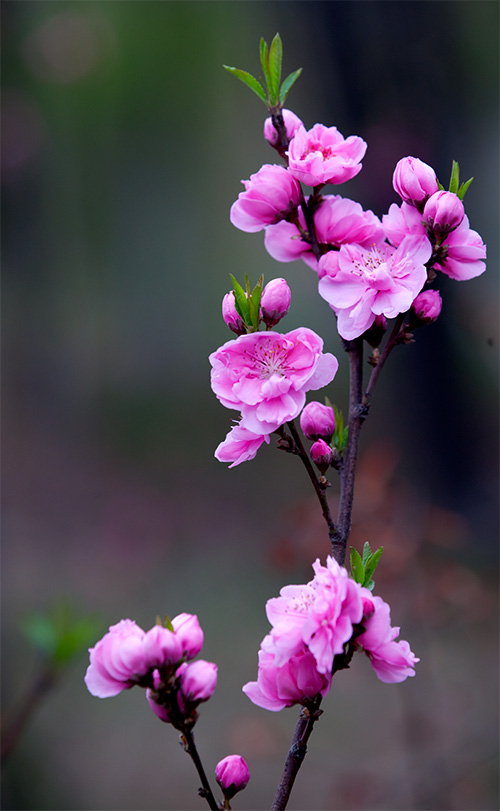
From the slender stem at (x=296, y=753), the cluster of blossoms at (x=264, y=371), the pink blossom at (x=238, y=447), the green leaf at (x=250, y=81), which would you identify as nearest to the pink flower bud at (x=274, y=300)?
the cluster of blossoms at (x=264, y=371)

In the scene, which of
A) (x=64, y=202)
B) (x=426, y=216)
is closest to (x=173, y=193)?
(x=64, y=202)

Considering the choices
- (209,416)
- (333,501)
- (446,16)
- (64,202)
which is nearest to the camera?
(333,501)

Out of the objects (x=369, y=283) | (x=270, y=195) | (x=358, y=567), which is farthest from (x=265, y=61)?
(x=358, y=567)

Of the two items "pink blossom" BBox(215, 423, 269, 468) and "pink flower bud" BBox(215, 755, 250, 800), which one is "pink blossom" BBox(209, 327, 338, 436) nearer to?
"pink blossom" BBox(215, 423, 269, 468)

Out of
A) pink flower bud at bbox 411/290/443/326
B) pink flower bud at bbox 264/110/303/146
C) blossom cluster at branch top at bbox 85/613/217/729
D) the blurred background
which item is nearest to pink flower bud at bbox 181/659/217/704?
blossom cluster at branch top at bbox 85/613/217/729

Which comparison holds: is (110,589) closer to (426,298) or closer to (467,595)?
(467,595)

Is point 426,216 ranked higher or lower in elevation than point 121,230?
higher
